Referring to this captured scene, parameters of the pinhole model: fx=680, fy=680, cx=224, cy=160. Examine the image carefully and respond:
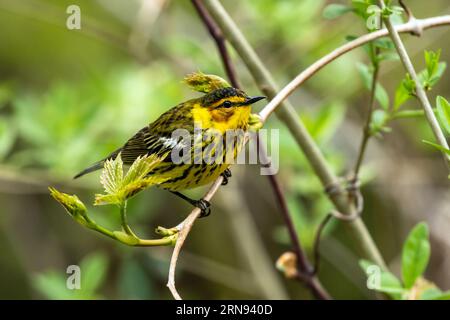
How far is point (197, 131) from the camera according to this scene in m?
2.35

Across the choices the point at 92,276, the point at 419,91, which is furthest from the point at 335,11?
the point at 92,276

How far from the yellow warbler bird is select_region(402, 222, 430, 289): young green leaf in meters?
0.61

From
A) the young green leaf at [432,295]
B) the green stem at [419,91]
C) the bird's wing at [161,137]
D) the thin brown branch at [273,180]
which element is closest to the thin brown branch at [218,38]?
the thin brown branch at [273,180]

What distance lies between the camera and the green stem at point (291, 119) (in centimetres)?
208

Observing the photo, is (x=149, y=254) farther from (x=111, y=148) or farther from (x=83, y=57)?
(x=83, y=57)

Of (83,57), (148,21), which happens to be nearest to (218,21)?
(148,21)

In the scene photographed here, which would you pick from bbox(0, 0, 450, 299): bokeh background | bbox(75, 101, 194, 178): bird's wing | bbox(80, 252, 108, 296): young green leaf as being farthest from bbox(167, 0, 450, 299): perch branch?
bbox(80, 252, 108, 296): young green leaf

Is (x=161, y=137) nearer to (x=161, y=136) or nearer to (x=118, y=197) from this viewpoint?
(x=161, y=136)

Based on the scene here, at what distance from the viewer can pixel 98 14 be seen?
516cm

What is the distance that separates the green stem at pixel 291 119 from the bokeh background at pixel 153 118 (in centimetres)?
62

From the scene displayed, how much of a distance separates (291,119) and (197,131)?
36 cm

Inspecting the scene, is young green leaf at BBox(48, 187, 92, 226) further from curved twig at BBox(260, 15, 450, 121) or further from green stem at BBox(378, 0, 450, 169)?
green stem at BBox(378, 0, 450, 169)

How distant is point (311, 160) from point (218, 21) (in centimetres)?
55

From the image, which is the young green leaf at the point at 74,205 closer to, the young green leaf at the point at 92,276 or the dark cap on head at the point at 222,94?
the dark cap on head at the point at 222,94
